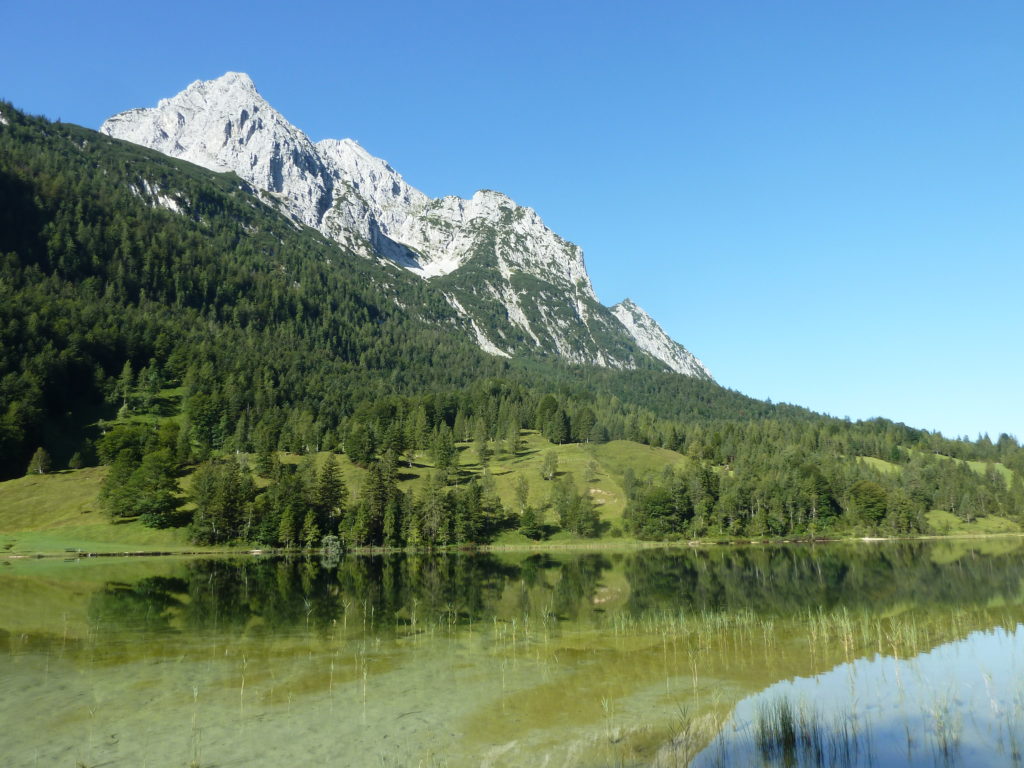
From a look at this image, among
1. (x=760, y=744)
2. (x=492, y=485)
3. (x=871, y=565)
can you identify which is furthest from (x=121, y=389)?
(x=760, y=744)

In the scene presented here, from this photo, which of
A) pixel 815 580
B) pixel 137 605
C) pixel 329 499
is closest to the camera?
pixel 137 605

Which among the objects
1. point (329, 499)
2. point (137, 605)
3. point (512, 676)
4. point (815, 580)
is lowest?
point (815, 580)

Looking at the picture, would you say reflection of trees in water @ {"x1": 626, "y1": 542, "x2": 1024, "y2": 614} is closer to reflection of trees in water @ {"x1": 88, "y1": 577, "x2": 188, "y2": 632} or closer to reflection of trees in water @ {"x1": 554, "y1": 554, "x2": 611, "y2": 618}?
reflection of trees in water @ {"x1": 554, "y1": 554, "x2": 611, "y2": 618}

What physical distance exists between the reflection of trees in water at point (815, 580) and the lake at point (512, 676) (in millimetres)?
714

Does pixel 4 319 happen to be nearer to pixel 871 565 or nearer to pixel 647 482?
pixel 647 482

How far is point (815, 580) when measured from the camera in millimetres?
71812

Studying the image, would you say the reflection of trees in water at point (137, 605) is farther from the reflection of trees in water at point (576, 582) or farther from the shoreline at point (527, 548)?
the shoreline at point (527, 548)

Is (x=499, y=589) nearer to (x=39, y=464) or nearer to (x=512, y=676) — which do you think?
(x=512, y=676)

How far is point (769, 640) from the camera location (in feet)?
128

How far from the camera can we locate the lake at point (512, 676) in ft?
69.2

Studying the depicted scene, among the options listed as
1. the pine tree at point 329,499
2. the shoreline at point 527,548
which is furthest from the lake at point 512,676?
the pine tree at point 329,499

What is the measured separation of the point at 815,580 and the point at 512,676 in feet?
178

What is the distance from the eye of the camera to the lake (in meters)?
21.1

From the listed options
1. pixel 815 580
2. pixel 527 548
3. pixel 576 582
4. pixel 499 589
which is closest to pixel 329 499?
pixel 527 548
